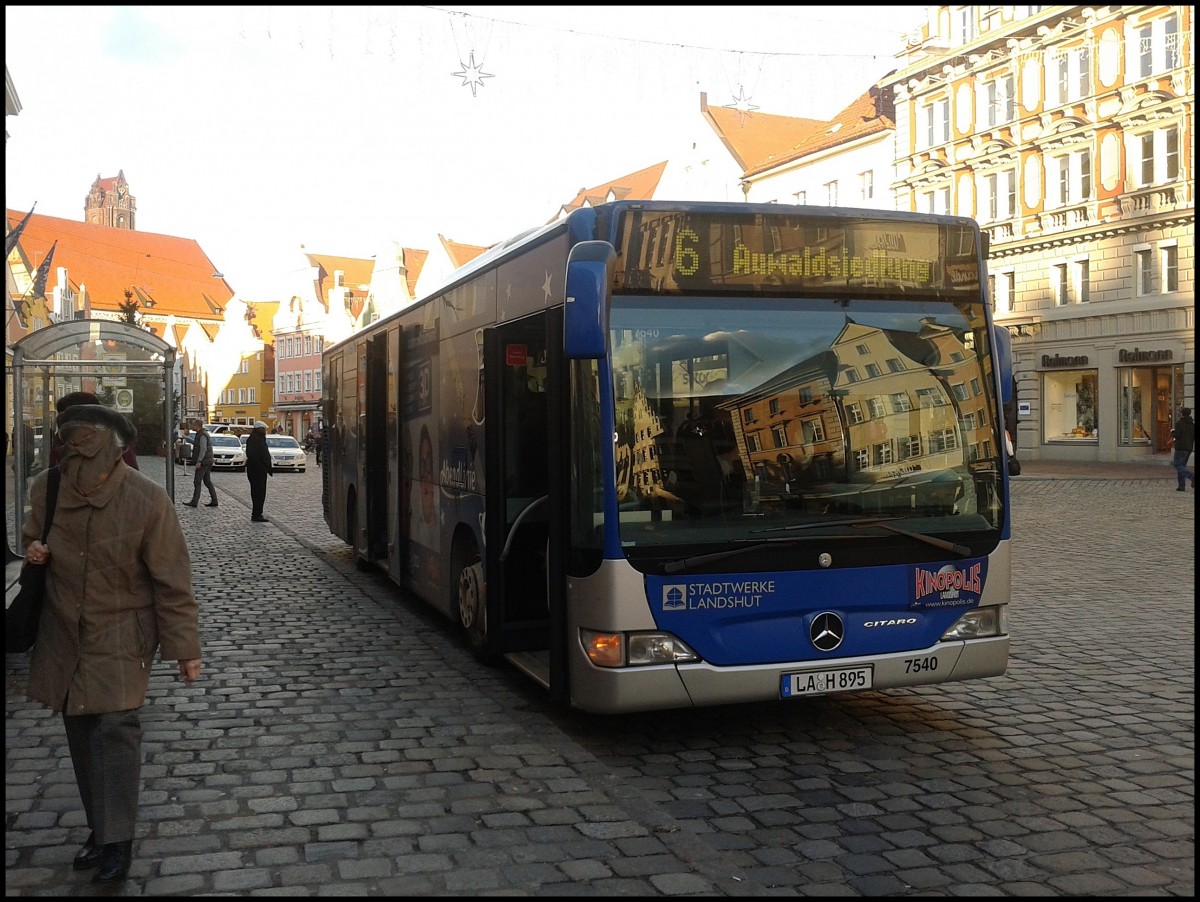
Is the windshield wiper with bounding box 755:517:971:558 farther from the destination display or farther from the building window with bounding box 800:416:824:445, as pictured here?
the destination display

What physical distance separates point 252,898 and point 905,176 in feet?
161

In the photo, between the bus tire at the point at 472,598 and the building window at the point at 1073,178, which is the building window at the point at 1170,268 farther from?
the bus tire at the point at 472,598

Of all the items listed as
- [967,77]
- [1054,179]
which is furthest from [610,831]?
[967,77]

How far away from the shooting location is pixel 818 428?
6.47m

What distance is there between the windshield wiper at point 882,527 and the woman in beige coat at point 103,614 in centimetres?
299

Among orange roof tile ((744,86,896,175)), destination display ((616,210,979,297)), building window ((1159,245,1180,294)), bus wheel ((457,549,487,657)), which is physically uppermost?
orange roof tile ((744,86,896,175))

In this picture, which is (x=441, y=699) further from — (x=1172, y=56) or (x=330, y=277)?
(x=330, y=277)

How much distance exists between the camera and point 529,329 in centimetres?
802

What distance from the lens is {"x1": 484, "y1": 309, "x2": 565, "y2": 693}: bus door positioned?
7980 millimetres

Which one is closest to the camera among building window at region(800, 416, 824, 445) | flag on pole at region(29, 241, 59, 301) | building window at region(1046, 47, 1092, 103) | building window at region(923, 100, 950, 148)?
building window at region(800, 416, 824, 445)

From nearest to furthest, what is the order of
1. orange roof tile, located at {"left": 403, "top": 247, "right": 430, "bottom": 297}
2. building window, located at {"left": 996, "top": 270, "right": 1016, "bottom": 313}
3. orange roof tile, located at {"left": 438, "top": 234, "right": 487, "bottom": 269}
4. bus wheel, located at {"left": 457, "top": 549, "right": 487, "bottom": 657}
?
bus wheel, located at {"left": 457, "top": 549, "right": 487, "bottom": 657}, building window, located at {"left": 996, "top": 270, "right": 1016, "bottom": 313}, orange roof tile, located at {"left": 438, "top": 234, "right": 487, "bottom": 269}, orange roof tile, located at {"left": 403, "top": 247, "right": 430, "bottom": 297}

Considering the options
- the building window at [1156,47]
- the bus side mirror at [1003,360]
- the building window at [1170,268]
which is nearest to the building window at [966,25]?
the building window at [1156,47]

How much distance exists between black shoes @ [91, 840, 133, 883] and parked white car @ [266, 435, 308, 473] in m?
43.6

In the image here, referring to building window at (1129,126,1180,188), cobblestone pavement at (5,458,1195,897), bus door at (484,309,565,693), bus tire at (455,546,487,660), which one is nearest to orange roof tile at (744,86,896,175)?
building window at (1129,126,1180,188)
